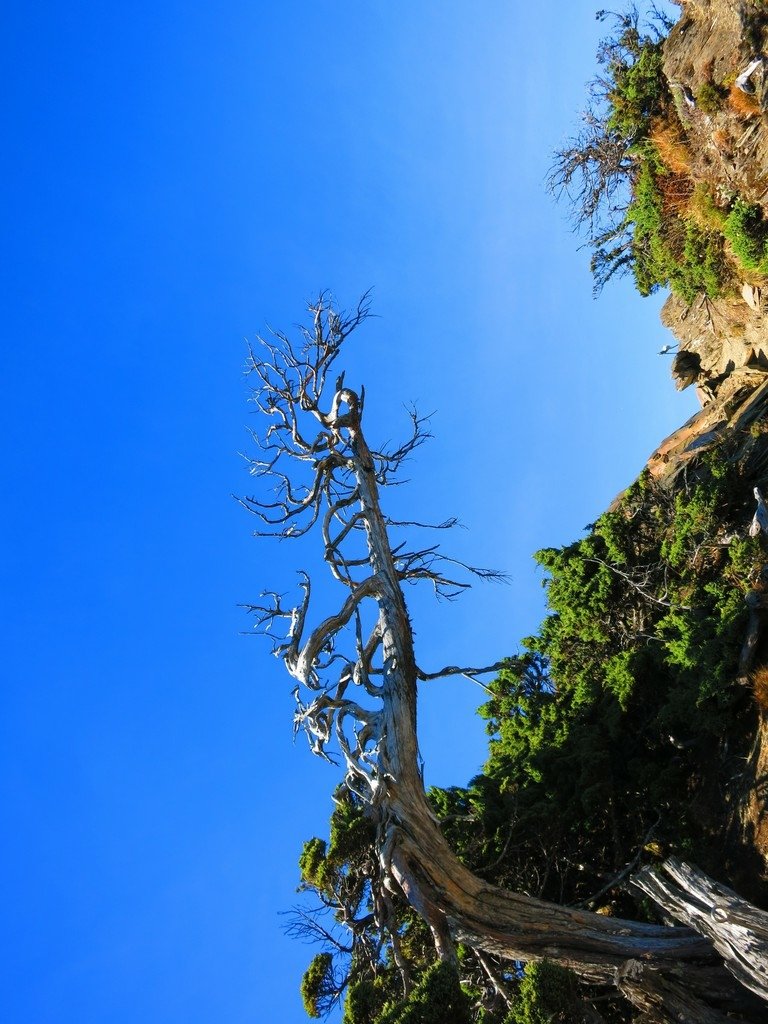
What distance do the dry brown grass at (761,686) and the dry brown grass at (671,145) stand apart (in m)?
13.0

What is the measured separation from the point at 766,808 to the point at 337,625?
6.37 meters

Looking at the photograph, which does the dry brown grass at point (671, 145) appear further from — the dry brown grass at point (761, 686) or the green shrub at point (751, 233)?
the dry brown grass at point (761, 686)

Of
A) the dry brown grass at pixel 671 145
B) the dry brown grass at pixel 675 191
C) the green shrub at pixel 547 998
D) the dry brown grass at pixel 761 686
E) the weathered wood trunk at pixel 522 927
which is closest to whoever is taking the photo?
the green shrub at pixel 547 998

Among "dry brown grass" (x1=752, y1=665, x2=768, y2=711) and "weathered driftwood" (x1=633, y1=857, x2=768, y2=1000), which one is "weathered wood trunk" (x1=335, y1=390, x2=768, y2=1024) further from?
"dry brown grass" (x1=752, y1=665, x2=768, y2=711)

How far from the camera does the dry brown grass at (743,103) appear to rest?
16469 millimetres

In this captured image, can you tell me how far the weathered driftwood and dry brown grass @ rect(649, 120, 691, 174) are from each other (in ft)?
53.6

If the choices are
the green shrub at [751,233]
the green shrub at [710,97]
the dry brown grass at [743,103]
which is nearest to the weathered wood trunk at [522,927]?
the green shrub at [751,233]

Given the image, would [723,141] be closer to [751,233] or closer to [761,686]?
[751,233]

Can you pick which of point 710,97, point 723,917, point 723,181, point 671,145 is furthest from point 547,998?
point 671,145

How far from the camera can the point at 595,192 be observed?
21.5 meters

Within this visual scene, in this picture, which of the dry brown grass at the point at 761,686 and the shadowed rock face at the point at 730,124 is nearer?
the dry brown grass at the point at 761,686

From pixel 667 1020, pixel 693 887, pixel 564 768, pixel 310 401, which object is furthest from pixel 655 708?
pixel 310 401

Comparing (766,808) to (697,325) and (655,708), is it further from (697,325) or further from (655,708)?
(697,325)

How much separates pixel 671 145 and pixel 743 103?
2.63 metres
